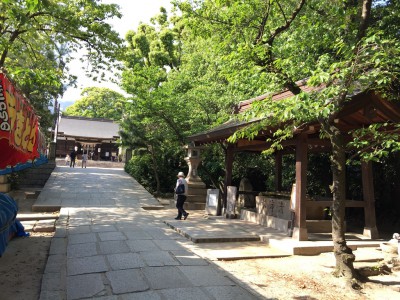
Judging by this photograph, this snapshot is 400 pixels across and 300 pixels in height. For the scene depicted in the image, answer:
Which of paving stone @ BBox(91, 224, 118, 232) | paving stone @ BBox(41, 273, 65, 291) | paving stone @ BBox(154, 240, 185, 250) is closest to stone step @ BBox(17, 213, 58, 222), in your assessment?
paving stone @ BBox(91, 224, 118, 232)

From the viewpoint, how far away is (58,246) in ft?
22.5

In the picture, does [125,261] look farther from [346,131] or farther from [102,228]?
[346,131]

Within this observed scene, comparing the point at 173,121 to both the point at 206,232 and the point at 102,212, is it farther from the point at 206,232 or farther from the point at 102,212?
the point at 206,232

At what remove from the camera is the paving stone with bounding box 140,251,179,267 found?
19.2 feet

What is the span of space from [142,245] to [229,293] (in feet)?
9.63

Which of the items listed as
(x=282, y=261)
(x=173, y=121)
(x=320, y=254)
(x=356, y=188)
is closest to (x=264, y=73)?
(x=282, y=261)

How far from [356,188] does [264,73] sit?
853cm

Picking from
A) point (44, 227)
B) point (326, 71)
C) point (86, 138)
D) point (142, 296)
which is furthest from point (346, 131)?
point (86, 138)

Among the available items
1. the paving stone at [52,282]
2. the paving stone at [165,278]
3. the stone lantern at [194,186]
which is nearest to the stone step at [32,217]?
the stone lantern at [194,186]

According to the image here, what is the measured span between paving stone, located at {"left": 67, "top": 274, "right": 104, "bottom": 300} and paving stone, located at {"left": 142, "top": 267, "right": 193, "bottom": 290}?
0.74 metres

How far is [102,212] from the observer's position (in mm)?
11383

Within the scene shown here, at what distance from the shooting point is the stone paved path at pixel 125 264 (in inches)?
181

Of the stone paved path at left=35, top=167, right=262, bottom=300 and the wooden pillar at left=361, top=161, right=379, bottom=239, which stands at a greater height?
the wooden pillar at left=361, top=161, right=379, bottom=239

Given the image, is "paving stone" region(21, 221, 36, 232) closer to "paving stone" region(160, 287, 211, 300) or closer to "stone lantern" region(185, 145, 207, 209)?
"paving stone" region(160, 287, 211, 300)
